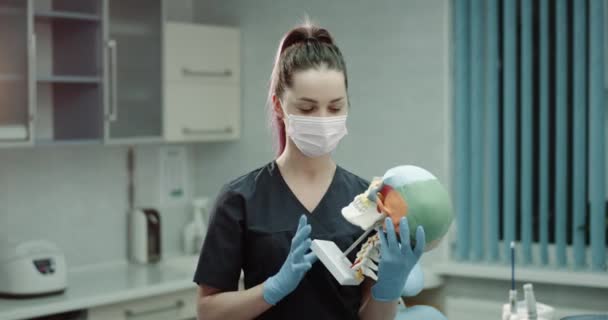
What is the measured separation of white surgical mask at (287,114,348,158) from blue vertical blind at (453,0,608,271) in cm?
189

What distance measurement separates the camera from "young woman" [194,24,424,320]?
1786mm

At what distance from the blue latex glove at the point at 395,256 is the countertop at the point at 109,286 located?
174cm

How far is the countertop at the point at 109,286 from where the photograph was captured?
10.1 feet

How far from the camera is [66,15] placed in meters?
3.40

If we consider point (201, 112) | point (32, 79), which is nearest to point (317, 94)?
point (32, 79)

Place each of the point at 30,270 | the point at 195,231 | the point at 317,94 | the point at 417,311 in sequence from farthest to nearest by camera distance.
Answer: the point at 195,231 → the point at 30,270 → the point at 417,311 → the point at 317,94

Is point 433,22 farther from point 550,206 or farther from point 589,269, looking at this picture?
point 589,269

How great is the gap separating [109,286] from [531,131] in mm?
1830

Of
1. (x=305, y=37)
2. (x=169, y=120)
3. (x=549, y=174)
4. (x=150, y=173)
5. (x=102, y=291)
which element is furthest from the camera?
(x=150, y=173)

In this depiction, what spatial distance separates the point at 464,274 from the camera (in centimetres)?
363

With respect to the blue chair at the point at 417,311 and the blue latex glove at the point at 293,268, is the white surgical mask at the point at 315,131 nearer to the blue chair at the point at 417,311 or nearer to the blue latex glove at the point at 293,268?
the blue latex glove at the point at 293,268

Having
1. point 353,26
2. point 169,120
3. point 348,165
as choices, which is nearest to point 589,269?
point 348,165

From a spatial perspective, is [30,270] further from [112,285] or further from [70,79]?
[70,79]

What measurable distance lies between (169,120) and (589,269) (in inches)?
75.2
